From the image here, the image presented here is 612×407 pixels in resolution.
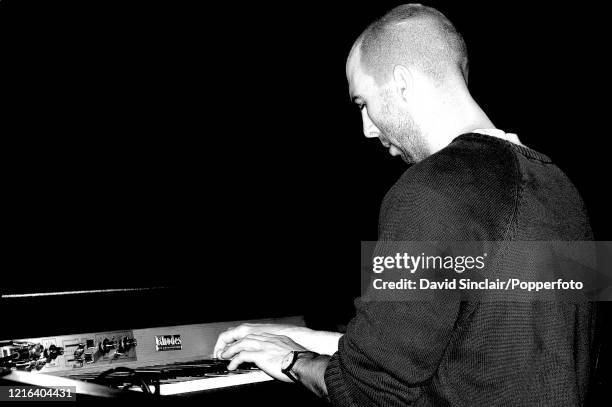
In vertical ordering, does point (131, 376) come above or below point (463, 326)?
below

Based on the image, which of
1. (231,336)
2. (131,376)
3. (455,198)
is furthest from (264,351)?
(455,198)

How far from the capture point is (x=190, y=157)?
243 centimetres

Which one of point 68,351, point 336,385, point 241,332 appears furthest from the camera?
point 68,351

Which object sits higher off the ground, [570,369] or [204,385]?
[570,369]

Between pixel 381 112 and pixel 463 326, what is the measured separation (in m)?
0.58

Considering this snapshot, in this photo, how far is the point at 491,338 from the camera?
3.55 ft

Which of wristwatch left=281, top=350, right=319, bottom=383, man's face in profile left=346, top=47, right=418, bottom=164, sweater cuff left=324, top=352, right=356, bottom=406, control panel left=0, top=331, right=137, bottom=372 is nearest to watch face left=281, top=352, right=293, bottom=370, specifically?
wristwatch left=281, top=350, right=319, bottom=383

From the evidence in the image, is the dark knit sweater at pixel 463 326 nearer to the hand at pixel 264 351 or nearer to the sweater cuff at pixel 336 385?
the sweater cuff at pixel 336 385

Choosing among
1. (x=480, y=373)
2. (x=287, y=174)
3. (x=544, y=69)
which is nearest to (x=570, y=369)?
(x=480, y=373)

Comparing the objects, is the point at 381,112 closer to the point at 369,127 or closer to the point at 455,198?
the point at 369,127

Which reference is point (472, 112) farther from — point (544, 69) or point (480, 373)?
point (544, 69)

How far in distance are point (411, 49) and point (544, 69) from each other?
2341 mm

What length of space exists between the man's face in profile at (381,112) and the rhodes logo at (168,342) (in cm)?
94

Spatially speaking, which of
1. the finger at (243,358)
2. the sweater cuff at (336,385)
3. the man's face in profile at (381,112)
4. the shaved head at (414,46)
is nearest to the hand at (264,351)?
the finger at (243,358)
